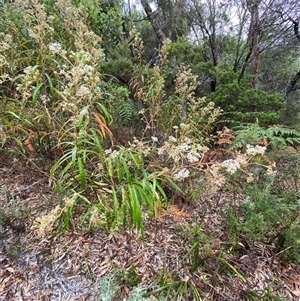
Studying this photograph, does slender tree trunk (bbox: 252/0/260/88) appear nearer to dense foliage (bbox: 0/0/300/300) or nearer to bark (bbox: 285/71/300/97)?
dense foliage (bbox: 0/0/300/300)

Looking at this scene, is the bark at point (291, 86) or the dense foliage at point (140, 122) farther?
the bark at point (291, 86)

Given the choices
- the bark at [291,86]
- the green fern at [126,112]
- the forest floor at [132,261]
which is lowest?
the bark at [291,86]

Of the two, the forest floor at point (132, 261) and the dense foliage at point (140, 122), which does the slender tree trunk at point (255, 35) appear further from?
the forest floor at point (132, 261)

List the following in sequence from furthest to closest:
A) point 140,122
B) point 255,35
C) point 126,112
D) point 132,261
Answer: point 255,35
point 140,122
point 126,112
point 132,261

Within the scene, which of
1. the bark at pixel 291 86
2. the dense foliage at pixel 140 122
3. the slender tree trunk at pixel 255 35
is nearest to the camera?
the dense foliage at pixel 140 122

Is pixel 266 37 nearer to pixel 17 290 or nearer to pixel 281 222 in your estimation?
pixel 281 222

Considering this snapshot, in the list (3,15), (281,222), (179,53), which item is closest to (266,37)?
(179,53)

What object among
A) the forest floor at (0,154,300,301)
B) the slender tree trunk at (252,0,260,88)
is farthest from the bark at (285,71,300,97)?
the forest floor at (0,154,300,301)

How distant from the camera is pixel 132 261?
5.16ft

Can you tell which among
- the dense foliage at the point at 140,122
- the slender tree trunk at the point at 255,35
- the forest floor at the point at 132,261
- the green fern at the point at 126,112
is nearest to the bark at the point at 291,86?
the dense foliage at the point at 140,122

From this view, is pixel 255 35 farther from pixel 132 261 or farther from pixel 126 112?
pixel 132 261

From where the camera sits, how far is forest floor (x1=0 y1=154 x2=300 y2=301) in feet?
4.73

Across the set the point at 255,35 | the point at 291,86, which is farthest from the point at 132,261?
the point at 291,86

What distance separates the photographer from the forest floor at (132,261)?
56.7 inches
